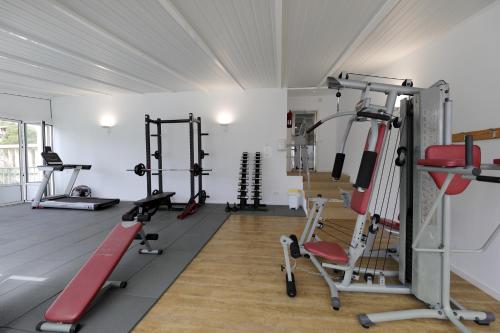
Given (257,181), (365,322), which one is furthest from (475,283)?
(257,181)

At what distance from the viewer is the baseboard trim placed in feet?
7.35

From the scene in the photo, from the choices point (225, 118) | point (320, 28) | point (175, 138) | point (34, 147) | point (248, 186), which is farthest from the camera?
point (34, 147)

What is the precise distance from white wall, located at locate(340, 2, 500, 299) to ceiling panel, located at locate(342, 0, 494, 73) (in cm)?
16

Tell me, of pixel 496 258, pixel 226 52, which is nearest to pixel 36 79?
pixel 226 52

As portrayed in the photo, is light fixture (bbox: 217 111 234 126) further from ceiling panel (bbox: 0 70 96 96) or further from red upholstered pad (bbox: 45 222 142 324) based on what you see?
red upholstered pad (bbox: 45 222 142 324)

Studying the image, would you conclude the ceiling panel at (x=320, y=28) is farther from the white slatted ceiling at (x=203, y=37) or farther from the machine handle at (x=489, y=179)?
the machine handle at (x=489, y=179)

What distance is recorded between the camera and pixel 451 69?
2.79m

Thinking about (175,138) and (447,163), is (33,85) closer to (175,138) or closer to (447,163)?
(175,138)

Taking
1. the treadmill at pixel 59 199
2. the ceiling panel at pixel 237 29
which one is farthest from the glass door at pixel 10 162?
the ceiling panel at pixel 237 29

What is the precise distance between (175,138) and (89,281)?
4.52 meters

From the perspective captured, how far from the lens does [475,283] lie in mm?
2443

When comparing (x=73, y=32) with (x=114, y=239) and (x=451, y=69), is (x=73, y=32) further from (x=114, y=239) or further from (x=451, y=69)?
(x=451, y=69)

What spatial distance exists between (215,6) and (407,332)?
3.54 metres

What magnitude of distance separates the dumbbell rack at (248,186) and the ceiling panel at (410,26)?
2.99 m
